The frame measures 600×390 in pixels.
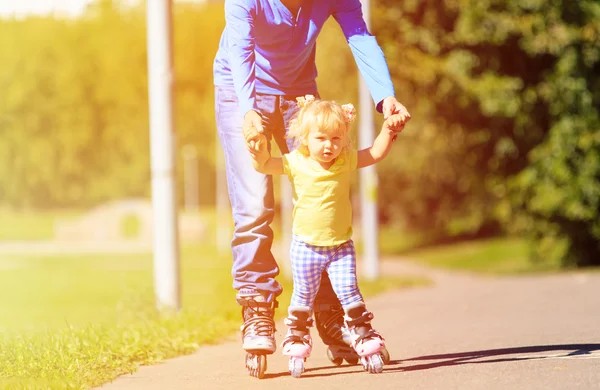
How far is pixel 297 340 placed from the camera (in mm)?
5109

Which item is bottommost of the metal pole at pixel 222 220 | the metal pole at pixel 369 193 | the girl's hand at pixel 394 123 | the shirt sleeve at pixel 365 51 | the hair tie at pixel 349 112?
the metal pole at pixel 222 220

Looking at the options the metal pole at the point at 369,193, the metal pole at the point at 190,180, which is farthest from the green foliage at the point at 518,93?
the metal pole at the point at 190,180

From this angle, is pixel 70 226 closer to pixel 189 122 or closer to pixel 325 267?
pixel 189 122

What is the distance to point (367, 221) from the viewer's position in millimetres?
17125

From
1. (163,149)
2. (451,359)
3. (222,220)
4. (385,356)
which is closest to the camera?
(385,356)

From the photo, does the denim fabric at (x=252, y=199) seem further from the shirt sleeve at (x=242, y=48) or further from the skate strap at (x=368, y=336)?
the skate strap at (x=368, y=336)

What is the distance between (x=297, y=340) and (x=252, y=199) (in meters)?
0.72

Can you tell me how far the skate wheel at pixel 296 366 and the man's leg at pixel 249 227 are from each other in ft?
0.89

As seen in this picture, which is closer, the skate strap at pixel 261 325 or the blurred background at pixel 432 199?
the skate strap at pixel 261 325

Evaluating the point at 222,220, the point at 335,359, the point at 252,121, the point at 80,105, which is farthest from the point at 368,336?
the point at 80,105

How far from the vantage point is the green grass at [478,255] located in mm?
31019

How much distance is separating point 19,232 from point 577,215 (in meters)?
38.1

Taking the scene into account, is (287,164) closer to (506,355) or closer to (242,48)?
(242,48)

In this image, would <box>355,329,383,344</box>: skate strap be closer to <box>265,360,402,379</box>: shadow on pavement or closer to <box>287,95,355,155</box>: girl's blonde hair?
<box>265,360,402,379</box>: shadow on pavement
